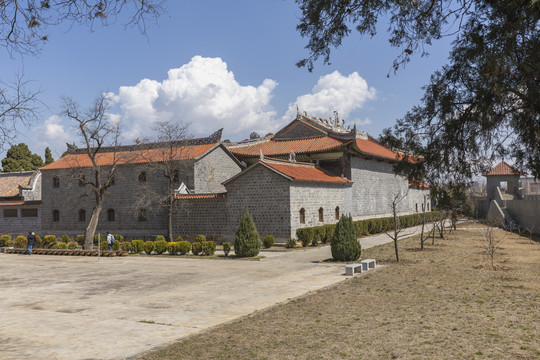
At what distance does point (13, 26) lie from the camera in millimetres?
5184

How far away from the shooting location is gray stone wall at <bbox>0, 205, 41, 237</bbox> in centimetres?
3869

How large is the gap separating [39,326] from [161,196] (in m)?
22.7

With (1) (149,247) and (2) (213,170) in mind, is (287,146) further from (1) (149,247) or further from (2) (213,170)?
(1) (149,247)

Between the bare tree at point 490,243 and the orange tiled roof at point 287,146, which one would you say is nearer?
the bare tree at point 490,243

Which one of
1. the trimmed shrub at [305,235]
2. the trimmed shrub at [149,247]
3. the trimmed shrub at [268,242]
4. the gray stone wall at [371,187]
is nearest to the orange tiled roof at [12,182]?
the trimmed shrub at [149,247]

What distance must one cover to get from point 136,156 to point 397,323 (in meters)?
26.1

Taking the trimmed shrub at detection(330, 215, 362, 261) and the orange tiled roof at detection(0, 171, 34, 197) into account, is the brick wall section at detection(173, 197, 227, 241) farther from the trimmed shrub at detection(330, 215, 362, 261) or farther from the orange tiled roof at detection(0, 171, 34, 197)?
the orange tiled roof at detection(0, 171, 34, 197)

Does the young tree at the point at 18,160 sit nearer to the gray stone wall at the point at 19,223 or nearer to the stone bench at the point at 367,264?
the gray stone wall at the point at 19,223

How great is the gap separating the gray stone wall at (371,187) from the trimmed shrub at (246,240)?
45.9 ft

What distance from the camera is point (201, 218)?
96.9 feet

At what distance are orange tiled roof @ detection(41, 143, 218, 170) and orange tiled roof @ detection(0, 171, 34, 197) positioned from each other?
276 inches

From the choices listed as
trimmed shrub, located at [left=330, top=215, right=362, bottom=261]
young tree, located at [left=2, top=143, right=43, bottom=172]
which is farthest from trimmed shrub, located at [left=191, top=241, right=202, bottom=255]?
young tree, located at [left=2, top=143, right=43, bottom=172]

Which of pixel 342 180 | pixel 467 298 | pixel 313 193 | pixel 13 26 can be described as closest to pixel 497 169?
pixel 342 180

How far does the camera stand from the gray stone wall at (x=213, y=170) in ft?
106
